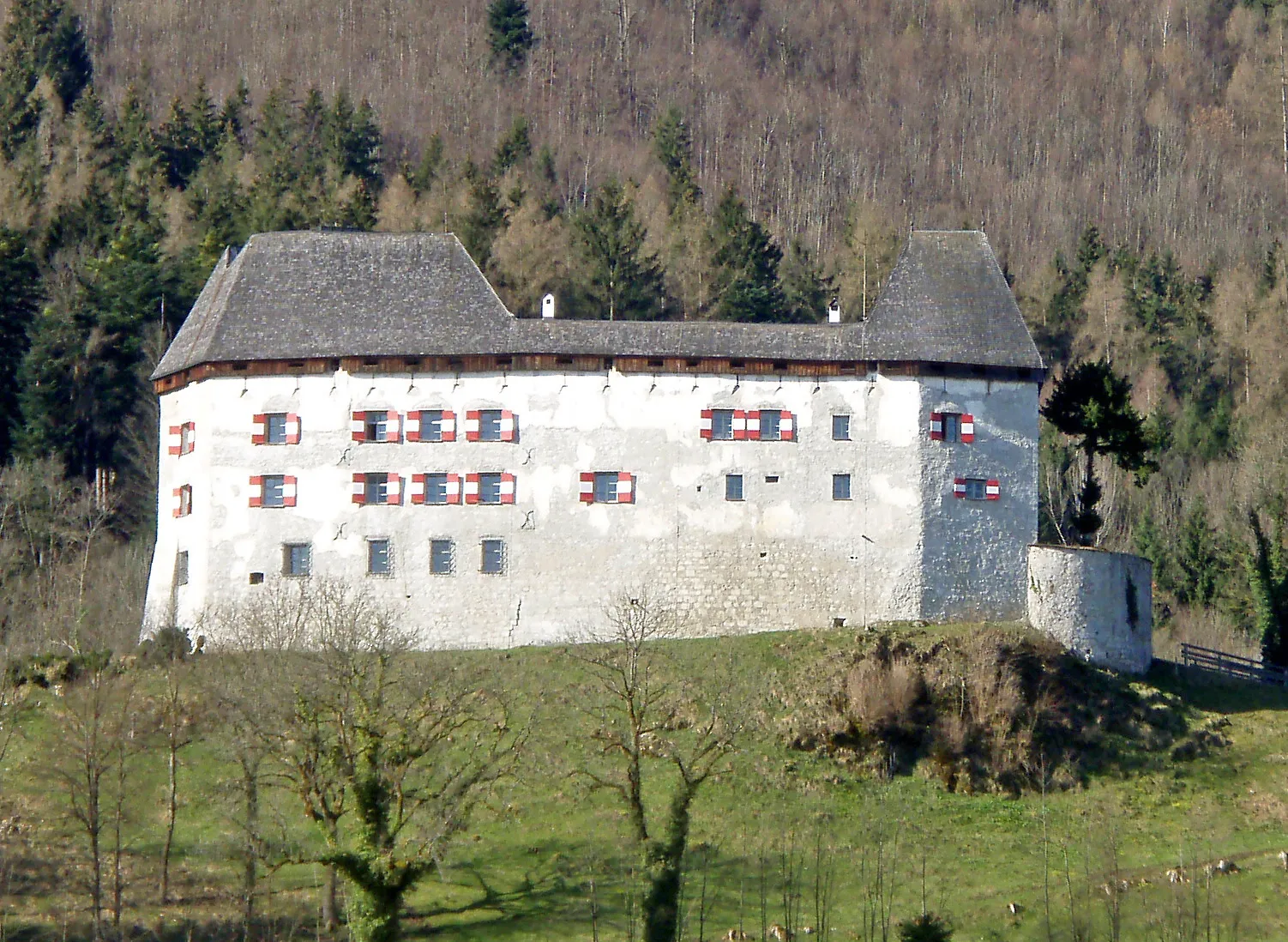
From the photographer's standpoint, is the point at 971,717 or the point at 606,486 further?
the point at 606,486

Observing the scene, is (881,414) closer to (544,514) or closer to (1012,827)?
(544,514)

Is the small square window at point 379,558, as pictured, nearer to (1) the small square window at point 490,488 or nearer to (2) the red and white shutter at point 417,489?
(2) the red and white shutter at point 417,489

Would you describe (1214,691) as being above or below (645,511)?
below

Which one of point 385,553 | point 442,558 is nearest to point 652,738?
point 442,558

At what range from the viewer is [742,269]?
75375mm

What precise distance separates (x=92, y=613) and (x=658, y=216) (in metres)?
33.0

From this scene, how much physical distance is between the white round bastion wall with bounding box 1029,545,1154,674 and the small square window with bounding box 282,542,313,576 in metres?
17.5

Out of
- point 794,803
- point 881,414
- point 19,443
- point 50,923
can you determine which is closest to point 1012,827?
point 794,803

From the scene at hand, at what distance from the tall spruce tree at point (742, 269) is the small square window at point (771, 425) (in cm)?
1919

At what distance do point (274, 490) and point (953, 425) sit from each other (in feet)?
54.7


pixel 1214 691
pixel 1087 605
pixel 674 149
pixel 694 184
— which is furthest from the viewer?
pixel 674 149

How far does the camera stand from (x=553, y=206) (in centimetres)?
8888

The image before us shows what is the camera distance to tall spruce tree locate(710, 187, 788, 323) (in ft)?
237

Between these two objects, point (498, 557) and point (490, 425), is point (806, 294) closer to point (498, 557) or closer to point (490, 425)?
point (490, 425)
